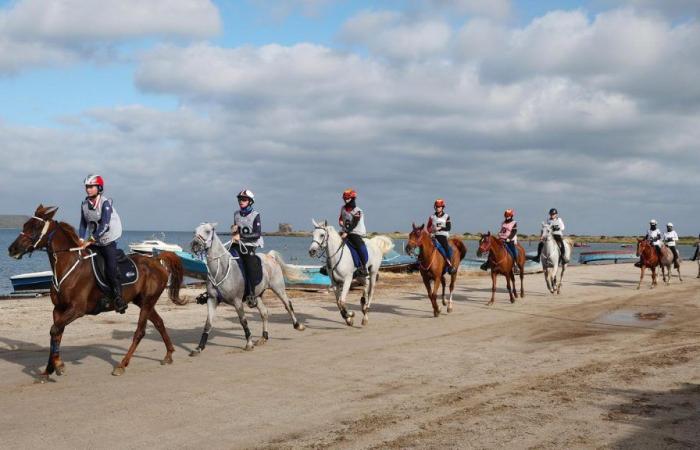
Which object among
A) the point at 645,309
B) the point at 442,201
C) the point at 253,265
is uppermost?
the point at 442,201

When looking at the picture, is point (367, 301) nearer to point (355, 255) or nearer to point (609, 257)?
point (355, 255)

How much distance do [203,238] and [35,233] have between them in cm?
297

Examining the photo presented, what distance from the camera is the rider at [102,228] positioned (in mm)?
9820

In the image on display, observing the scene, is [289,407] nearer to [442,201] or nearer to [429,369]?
[429,369]

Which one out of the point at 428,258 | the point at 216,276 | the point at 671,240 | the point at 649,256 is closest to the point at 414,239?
the point at 428,258

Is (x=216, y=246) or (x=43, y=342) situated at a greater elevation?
(x=216, y=246)

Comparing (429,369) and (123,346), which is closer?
(429,369)

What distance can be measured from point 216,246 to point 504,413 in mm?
6370

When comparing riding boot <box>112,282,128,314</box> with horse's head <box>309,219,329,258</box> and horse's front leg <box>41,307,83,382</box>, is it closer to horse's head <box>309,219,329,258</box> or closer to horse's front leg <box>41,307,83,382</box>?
horse's front leg <box>41,307,83,382</box>

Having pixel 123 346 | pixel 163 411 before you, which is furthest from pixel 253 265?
pixel 163 411

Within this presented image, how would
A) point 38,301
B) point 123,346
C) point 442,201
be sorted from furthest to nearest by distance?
point 38,301
point 442,201
point 123,346

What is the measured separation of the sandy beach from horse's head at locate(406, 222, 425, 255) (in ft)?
6.05

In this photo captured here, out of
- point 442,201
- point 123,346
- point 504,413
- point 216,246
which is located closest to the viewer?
point 504,413

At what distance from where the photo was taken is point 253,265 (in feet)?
40.4
